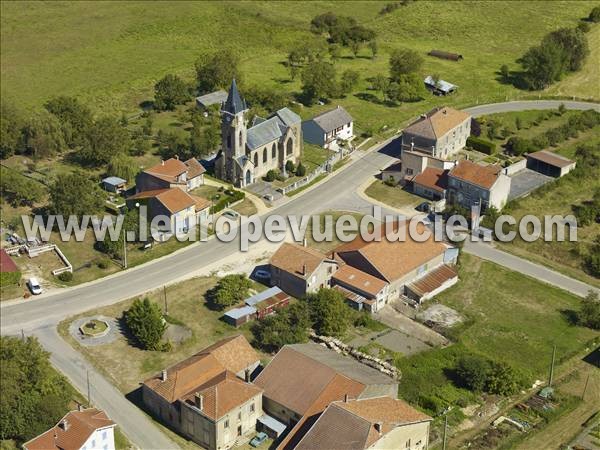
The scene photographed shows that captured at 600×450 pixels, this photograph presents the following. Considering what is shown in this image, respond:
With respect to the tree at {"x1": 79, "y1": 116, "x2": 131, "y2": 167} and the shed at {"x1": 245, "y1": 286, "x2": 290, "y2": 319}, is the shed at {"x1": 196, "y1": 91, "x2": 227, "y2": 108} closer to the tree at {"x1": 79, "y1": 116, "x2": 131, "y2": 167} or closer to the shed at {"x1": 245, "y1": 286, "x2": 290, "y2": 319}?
the tree at {"x1": 79, "y1": 116, "x2": 131, "y2": 167}

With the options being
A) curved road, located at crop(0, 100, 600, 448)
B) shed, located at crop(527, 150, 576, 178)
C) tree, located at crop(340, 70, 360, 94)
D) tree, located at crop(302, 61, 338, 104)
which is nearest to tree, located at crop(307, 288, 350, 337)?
curved road, located at crop(0, 100, 600, 448)

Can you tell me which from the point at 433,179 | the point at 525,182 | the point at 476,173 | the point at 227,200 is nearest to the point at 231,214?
the point at 227,200

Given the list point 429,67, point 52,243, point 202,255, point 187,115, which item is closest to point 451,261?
point 202,255

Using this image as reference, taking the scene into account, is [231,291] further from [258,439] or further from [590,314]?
[590,314]

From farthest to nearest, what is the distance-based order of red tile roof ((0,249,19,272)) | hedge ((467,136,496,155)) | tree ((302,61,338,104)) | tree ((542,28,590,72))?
1. tree ((542,28,590,72))
2. tree ((302,61,338,104))
3. hedge ((467,136,496,155))
4. red tile roof ((0,249,19,272))

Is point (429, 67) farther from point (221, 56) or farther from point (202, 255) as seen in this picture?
point (202, 255)

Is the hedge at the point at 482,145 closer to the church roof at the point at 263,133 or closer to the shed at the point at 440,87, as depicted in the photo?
the shed at the point at 440,87

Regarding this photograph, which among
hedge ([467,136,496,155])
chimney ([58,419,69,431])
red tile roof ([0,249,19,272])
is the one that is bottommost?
red tile roof ([0,249,19,272])
